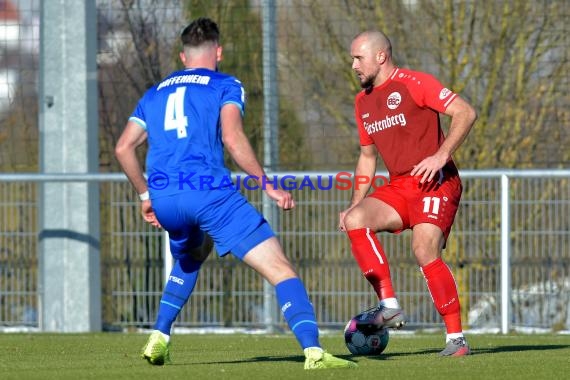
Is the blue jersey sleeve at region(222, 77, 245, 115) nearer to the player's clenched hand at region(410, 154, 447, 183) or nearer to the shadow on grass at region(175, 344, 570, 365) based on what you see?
the player's clenched hand at region(410, 154, 447, 183)

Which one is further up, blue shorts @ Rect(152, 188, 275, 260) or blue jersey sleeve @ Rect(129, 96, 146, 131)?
blue jersey sleeve @ Rect(129, 96, 146, 131)

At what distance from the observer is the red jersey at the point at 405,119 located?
897 centimetres

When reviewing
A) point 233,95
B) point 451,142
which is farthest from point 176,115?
point 451,142

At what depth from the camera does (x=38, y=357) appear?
372 inches

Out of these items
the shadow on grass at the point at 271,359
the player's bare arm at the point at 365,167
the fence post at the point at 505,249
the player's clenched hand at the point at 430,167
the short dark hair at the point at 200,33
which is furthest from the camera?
the fence post at the point at 505,249

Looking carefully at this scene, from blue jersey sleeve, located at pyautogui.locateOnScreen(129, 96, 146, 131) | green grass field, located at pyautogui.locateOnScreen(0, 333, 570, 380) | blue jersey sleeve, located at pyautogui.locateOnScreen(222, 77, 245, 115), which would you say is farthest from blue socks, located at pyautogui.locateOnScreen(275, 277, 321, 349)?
blue jersey sleeve, located at pyautogui.locateOnScreen(129, 96, 146, 131)

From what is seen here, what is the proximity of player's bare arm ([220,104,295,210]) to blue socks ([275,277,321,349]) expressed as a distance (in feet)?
1.52

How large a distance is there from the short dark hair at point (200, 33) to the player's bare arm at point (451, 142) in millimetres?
1576

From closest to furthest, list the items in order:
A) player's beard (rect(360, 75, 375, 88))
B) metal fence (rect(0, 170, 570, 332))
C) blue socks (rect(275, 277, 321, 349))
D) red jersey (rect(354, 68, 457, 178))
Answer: blue socks (rect(275, 277, 321, 349))
red jersey (rect(354, 68, 457, 178))
player's beard (rect(360, 75, 375, 88))
metal fence (rect(0, 170, 570, 332))

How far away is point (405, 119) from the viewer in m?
Result: 9.02

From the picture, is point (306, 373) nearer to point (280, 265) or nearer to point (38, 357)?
point (280, 265)

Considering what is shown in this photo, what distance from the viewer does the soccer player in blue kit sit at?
7.49 m

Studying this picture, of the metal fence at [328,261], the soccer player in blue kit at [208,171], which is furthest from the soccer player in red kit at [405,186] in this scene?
the metal fence at [328,261]

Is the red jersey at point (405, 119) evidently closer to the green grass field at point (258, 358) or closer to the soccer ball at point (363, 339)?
the soccer ball at point (363, 339)
